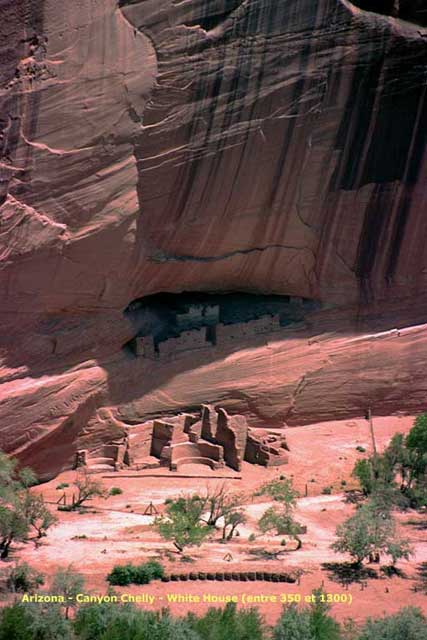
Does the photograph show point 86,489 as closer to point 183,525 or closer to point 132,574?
point 183,525

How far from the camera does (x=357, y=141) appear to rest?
21000 millimetres

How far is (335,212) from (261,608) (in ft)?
29.4

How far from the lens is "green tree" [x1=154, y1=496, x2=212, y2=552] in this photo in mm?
16609

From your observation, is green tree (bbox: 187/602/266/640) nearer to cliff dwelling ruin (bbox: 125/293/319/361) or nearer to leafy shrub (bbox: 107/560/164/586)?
leafy shrub (bbox: 107/560/164/586)

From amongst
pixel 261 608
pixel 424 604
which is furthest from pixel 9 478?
pixel 424 604

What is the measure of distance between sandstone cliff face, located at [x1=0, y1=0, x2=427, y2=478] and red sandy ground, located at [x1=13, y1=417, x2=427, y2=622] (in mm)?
1193

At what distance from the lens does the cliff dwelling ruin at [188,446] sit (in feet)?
67.8

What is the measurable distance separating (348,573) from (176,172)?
23.3 ft

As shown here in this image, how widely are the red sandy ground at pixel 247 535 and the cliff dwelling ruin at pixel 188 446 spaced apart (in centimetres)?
25

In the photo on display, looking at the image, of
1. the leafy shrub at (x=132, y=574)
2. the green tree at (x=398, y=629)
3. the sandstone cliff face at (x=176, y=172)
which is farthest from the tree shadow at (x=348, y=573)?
the sandstone cliff face at (x=176, y=172)

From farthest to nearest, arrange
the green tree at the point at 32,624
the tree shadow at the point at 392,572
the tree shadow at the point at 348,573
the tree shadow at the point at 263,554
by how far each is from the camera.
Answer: the tree shadow at the point at 263,554
the tree shadow at the point at 392,572
the tree shadow at the point at 348,573
the green tree at the point at 32,624

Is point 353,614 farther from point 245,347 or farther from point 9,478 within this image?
point 245,347

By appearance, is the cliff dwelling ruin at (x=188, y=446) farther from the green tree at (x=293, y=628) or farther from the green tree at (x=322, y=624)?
the green tree at (x=293, y=628)

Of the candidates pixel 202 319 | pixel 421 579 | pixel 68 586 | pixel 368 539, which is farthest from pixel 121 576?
pixel 202 319
